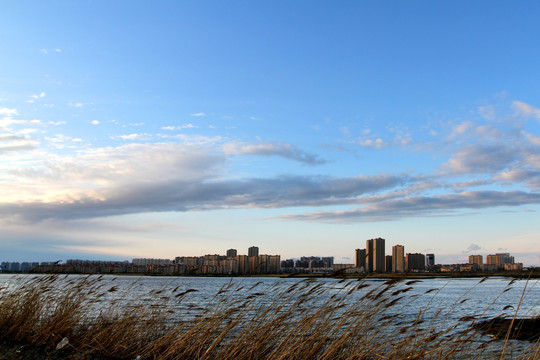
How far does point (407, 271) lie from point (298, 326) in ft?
7.16

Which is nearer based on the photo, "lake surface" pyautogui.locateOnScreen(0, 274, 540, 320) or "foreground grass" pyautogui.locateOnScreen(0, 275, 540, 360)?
"foreground grass" pyautogui.locateOnScreen(0, 275, 540, 360)

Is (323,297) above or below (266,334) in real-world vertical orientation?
below

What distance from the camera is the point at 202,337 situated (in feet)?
24.8

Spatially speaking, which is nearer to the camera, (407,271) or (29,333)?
(407,271)

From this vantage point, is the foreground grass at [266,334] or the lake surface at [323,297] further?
the lake surface at [323,297]

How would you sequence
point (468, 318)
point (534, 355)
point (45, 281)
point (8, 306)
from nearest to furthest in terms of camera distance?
point (534, 355)
point (468, 318)
point (8, 306)
point (45, 281)

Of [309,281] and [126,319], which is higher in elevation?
[309,281]

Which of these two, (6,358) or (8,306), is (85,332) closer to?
(6,358)

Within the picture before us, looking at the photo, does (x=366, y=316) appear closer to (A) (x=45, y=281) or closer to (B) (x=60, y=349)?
(B) (x=60, y=349)

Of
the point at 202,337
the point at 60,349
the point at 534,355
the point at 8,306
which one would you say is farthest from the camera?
the point at 8,306

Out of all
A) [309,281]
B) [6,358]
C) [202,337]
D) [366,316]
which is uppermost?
[309,281]

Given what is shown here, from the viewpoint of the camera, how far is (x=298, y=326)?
7344mm

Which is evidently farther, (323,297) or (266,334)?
(323,297)

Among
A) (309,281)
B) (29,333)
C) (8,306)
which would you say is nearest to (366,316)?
(309,281)
